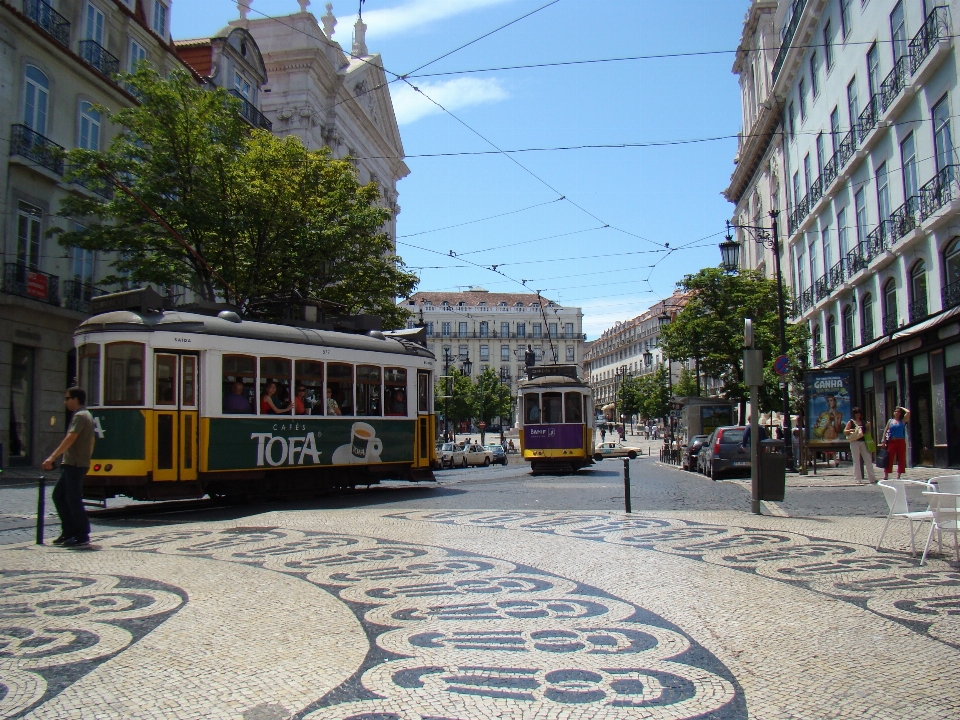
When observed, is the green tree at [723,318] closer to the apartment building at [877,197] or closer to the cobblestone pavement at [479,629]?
the apartment building at [877,197]

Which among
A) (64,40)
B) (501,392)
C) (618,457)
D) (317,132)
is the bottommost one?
(618,457)

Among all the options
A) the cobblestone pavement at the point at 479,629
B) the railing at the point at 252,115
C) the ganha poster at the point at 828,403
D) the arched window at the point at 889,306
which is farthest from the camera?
the railing at the point at 252,115

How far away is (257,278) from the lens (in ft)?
85.1

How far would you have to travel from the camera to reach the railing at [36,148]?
24.9 metres

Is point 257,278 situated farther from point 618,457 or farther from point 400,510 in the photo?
point 618,457

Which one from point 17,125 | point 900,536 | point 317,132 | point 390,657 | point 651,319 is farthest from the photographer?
point 651,319

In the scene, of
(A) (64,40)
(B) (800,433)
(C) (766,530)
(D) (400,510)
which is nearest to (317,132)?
(A) (64,40)

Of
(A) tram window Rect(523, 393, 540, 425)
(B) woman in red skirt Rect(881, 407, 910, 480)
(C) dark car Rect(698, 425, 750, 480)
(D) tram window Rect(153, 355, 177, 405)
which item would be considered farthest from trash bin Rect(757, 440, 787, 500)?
(A) tram window Rect(523, 393, 540, 425)

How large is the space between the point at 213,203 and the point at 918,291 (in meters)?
20.7

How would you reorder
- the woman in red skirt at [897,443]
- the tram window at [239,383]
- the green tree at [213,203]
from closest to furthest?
the tram window at [239,383] → the woman in red skirt at [897,443] → the green tree at [213,203]

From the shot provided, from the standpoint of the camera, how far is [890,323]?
93.7 ft

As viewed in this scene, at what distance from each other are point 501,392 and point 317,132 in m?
51.3

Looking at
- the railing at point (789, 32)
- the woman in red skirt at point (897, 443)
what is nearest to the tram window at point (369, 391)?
the woman in red skirt at point (897, 443)

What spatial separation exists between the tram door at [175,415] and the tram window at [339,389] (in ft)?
9.42
